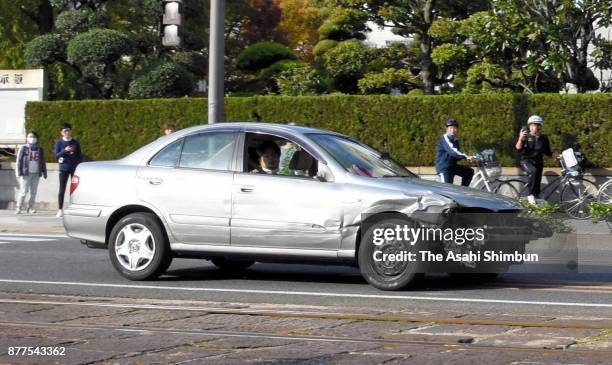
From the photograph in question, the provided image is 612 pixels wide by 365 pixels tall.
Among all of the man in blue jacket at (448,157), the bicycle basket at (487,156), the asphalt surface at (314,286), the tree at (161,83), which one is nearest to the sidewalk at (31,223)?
the tree at (161,83)

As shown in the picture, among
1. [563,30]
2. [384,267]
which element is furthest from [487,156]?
[384,267]

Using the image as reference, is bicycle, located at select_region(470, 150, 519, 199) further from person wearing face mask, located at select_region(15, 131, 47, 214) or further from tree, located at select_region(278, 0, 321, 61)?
tree, located at select_region(278, 0, 321, 61)

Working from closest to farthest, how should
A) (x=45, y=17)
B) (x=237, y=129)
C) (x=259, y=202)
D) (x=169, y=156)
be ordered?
(x=259, y=202)
(x=237, y=129)
(x=169, y=156)
(x=45, y=17)

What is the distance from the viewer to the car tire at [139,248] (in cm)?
1184

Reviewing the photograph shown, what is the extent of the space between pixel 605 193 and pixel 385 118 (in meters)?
4.83

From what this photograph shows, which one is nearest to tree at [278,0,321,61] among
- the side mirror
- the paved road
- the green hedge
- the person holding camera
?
the green hedge

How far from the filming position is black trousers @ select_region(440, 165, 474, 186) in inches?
776

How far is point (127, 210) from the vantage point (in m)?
12.0

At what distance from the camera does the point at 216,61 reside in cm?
1914

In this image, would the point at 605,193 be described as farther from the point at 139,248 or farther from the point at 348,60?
the point at 139,248

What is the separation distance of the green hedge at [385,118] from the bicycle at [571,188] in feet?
3.22

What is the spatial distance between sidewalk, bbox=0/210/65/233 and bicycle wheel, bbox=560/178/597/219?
8.66 metres

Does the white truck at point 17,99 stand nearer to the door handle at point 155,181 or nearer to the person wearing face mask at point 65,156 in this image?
the person wearing face mask at point 65,156

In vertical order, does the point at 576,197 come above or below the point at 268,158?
below
